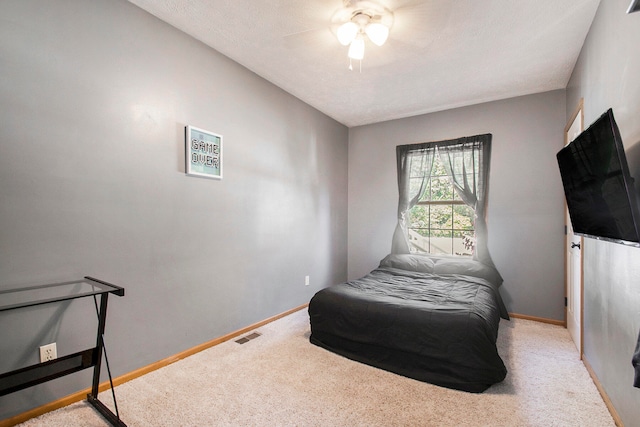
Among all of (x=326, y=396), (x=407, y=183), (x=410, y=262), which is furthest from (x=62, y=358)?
(x=407, y=183)

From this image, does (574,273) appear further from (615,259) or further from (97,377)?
(97,377)

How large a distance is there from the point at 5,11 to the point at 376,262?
172 inches

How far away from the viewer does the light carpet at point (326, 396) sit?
1788 mm

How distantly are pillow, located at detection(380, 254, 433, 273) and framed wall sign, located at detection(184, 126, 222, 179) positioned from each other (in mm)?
2441

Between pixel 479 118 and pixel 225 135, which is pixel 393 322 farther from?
pixel 479 118

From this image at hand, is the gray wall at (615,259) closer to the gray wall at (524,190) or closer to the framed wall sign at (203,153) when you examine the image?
the gray wall at (524,190)

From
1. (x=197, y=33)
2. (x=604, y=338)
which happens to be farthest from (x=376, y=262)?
(x=197, y=33)

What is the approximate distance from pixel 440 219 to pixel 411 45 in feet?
7.83

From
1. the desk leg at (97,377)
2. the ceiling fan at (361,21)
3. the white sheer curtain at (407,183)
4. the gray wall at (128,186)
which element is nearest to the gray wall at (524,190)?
the white sheer curtain at (407,183)

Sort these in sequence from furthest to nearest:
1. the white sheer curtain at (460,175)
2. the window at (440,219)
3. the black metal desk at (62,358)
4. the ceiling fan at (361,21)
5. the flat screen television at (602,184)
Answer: the window at (440,219)
the white sheer curtain at (460,175)
the ceiling fan at (361,21)
the black metal desk at (62,358)
the flat screen television at (602,184)

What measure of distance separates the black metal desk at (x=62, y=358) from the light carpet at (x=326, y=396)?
0.74 feet

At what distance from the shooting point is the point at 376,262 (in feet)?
15.4

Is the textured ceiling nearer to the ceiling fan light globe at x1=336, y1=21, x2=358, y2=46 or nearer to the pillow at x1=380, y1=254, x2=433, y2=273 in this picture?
the ceiling fan light globe at x1=336, y1=21, x2=358, y2=46

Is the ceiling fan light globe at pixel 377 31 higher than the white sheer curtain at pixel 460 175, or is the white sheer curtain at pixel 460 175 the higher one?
the ceiling fan light globe at pixel 377 31
